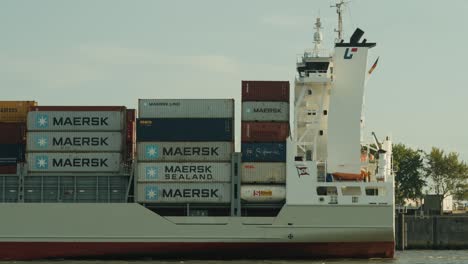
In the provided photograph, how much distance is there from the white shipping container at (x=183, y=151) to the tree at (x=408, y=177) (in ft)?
128

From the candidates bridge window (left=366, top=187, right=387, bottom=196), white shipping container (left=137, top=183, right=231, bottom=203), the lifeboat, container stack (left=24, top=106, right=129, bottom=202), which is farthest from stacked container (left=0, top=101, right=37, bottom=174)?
bridge window (left=366, top=187, right=387, bottom=196)

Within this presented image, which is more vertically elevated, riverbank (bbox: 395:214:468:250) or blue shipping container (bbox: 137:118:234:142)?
blue shipping container (bbox: 137:118:234:142)

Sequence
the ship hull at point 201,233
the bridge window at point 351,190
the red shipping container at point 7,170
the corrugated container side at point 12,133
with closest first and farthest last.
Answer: the ship hull at point 201,233, the bridge window at point 351,190, the red shipping container at point 7,170, the corrugated container side at point 12,133

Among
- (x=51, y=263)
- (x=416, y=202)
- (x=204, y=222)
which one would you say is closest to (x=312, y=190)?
(x=204, y=222)

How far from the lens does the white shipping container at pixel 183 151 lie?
49.2 metres

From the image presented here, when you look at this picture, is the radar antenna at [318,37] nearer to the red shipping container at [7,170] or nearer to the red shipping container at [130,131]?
the red shipping container at [130,131]

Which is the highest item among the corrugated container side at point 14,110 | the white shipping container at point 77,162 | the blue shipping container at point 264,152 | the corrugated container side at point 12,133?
the corrugated container side at point 14,110

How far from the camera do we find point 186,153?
49.4 meters

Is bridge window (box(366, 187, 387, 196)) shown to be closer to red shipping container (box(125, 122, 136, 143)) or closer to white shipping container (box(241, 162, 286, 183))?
white shipping container (box(241, 162, 286, 183))

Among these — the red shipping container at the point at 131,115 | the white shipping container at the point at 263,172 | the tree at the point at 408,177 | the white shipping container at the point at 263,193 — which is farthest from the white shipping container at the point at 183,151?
the tree at the point at 408,177

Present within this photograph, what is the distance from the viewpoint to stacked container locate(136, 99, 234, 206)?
4916cm

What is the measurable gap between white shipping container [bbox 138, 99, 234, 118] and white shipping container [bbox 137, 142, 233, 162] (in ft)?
4.35

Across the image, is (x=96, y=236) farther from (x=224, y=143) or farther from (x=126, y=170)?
(x=224, y=143)

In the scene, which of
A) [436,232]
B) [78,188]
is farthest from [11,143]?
[436,232]
